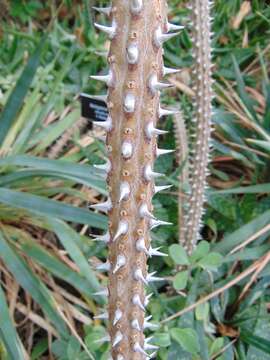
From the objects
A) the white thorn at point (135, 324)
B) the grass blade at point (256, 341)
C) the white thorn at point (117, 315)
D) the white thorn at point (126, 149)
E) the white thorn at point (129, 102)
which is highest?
the white thorn at point (129, 102)

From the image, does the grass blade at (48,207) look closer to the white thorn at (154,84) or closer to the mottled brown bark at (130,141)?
the mottled brown bark at (130,141)

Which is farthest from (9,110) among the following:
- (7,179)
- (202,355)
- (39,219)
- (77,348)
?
(202,355)

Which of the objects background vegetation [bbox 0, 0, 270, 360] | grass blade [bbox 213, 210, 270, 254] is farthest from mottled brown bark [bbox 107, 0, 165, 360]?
grass blade [bbox 213, 210, 270, 254]

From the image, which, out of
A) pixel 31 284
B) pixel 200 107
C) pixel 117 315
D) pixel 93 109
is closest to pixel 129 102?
pixel 117 315

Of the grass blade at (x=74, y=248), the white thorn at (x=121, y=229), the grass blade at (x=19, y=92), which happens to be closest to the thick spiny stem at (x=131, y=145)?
the white thorn at (x=121, y=229)

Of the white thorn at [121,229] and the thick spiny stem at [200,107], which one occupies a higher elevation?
the thick spiny stem at [200,107]

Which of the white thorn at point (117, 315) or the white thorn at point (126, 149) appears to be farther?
the white thorn at point (117, 315)

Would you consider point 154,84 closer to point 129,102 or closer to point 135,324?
point 129,102

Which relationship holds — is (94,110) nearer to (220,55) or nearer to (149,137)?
(220,55)
